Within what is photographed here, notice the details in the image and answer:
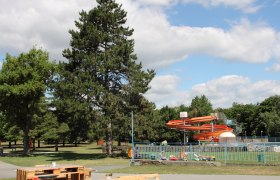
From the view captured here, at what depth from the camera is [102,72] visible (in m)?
37.6

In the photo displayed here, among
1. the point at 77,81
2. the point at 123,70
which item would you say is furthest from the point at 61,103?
the point at 123,70

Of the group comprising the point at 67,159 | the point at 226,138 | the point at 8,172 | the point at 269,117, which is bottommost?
the point at 67,159

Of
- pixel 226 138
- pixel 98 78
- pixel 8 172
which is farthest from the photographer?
pixel 226 138

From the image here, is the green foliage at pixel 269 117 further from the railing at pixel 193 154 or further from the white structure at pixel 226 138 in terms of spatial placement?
the railing at pixel 193 154

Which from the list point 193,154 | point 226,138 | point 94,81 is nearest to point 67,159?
point 94,81

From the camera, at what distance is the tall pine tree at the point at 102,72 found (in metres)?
37.2

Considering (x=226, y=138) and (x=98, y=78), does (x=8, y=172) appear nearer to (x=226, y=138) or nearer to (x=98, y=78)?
(x=98, y=78)

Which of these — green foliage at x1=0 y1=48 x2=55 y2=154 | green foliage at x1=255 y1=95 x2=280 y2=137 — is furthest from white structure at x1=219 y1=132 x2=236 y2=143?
green foliage at x1=255 y1=95 x2=280 y2=137

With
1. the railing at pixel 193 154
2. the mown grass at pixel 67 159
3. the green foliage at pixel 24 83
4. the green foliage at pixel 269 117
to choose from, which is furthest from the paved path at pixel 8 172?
the green foliage at pixel 269 117

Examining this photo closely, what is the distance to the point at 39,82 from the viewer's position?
44781 mm

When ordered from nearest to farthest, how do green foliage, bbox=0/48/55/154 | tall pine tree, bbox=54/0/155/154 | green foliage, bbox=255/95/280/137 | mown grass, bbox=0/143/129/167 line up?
mown grass, bbox=0/143/129/167
tall pine tree, bbox=54/0/155/154
green foliage, bbox=0/48/55/154
green foliage, bbox=255/95/280/137

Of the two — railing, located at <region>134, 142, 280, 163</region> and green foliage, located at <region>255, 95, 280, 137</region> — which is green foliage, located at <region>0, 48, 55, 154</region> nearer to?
railing, located at <region>134, 142, 280, 163</region>

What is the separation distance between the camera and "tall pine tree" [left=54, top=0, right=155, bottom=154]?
3719cm

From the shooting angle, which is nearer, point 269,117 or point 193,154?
point 193,154
